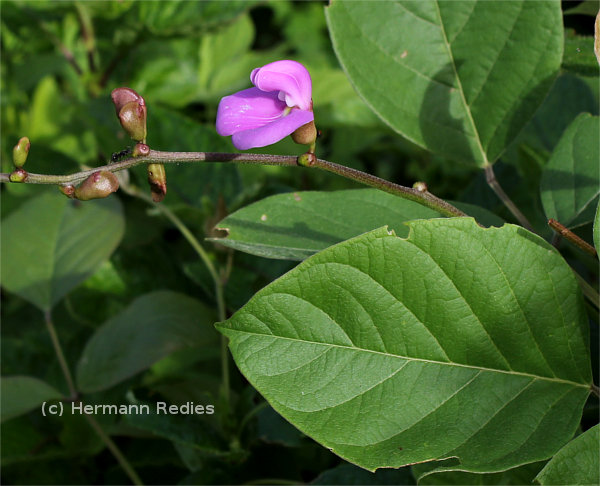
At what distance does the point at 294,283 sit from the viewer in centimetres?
68

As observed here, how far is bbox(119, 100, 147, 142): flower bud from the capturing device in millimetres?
710

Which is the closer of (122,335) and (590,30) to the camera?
(122,335)

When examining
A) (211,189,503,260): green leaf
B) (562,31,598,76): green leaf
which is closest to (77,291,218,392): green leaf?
(211,189,503,260): green leaf

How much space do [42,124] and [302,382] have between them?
4.65 ft

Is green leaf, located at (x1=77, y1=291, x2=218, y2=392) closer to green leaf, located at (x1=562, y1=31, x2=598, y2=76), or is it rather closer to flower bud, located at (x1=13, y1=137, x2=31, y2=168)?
flower bud, located at (x1=13, y1=137, x2=31, y2=168)

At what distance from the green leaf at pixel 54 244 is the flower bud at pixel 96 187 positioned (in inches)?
22.4

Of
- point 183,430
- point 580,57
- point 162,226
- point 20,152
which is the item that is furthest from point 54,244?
point 580,57

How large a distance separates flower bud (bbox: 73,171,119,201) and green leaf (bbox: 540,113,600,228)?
57cm

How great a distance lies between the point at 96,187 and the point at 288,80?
24cm

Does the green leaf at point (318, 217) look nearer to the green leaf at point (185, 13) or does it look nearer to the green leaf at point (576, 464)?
the green leaf at point (576, 464)

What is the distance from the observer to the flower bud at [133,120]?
2.33 ft

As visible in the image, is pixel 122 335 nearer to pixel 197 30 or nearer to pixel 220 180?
pixel 220 180

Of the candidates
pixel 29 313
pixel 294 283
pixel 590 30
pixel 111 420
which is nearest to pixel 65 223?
pixel 29 313

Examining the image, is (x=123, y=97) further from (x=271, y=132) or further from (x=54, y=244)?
(x=54, y=244)
